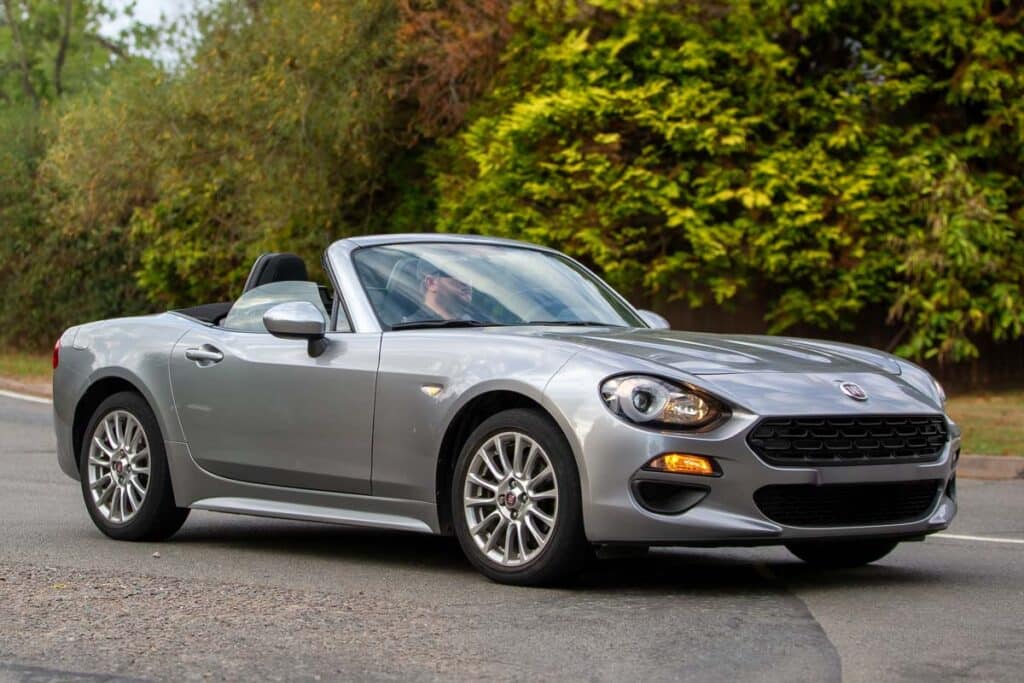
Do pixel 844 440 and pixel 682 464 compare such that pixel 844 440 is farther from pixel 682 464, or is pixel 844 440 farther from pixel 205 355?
pixel 205 355

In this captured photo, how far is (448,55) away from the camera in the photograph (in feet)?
76.5

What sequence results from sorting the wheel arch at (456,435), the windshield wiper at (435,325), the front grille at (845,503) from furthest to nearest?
the windshield wiper at (435,325), the wheel arch at (456,435), the front grille at (845,503)

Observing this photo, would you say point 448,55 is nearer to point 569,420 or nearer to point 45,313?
point 45,313

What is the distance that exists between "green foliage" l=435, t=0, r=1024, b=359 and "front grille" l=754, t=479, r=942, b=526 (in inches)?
513

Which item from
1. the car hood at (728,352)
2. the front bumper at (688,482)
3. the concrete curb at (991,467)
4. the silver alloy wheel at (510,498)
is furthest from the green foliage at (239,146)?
the front bumper at (688,482)

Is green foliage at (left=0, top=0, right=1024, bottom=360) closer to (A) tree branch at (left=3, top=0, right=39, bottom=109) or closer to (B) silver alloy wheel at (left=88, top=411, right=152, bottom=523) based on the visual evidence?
(B) silver alloy wheel at (left=88, top=411, right=152, bottom=523)

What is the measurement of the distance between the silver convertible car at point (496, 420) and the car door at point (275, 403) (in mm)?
11

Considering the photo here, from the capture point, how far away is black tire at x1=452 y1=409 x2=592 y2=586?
6.75 m

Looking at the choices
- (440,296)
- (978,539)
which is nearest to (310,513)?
(440,296)

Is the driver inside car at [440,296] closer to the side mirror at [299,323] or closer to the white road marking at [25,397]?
the side mirror at [299,323]

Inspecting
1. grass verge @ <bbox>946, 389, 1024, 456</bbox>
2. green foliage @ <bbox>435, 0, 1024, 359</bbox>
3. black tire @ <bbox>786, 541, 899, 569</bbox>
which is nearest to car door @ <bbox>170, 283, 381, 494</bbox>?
black tire @ <bbox>786, 541, 899, 569</bbox>

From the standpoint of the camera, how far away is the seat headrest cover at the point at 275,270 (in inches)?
→ 360

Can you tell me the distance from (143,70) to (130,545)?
847 inches

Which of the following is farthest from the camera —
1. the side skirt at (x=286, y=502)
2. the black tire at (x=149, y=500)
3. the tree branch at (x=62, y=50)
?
the tree branch at (x=62, y=50)
